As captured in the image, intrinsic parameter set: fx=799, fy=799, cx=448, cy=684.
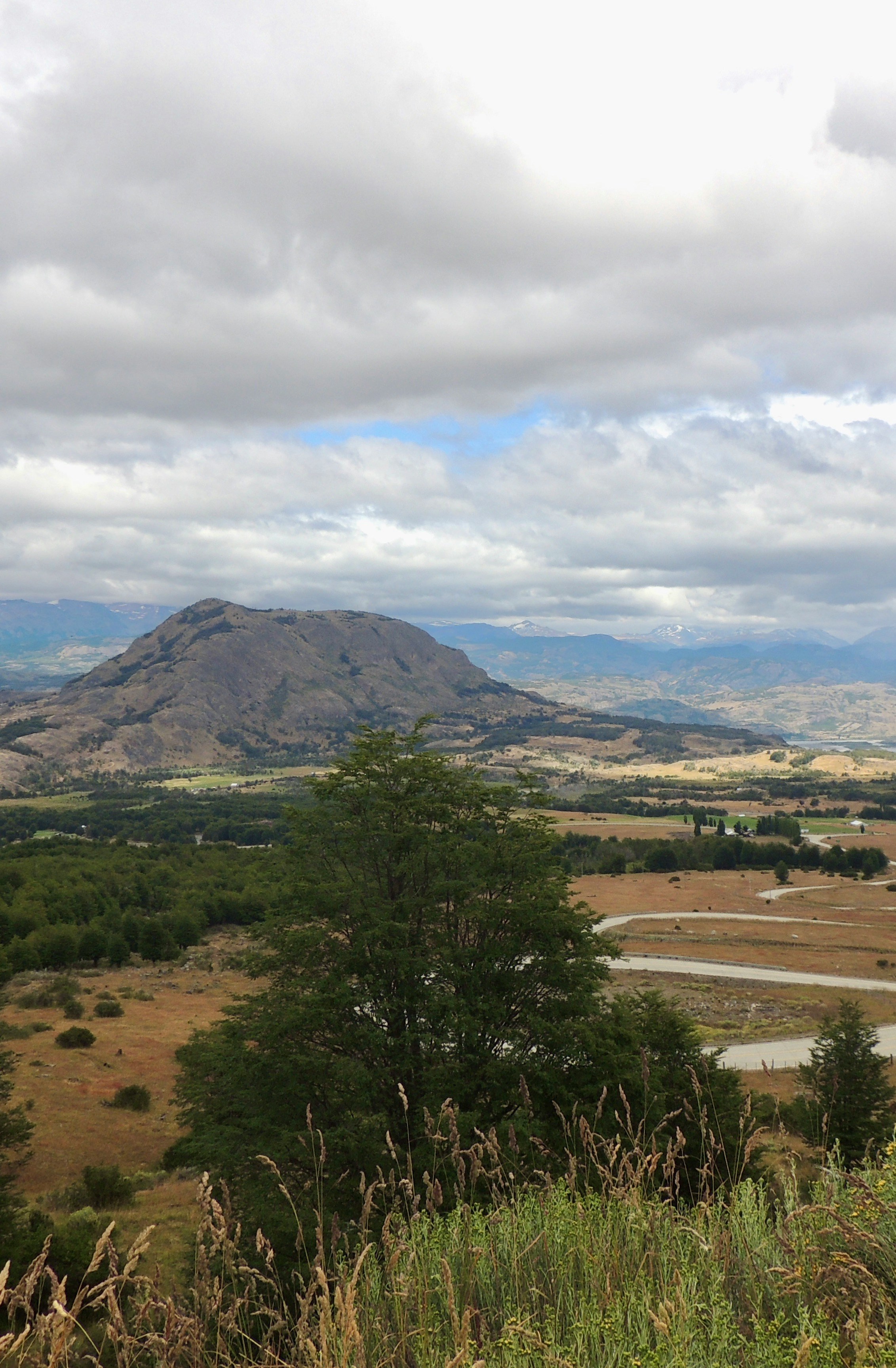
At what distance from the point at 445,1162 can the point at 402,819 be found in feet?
33.5

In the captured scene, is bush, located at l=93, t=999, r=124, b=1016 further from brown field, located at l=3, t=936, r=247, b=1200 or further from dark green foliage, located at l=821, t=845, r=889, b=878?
dark green foliage, located at l=821, t=845, r=889, b=878

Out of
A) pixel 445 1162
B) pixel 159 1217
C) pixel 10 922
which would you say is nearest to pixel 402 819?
pixel 445 1162

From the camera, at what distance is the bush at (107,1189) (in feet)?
96.2

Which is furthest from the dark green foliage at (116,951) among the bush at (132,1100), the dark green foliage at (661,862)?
the dark green foliage at (661,862)

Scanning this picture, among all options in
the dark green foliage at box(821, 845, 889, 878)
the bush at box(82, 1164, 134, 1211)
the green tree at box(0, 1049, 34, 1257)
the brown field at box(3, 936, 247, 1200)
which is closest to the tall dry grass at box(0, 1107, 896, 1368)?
the green tree at box(0, 1049, 34, 1257)

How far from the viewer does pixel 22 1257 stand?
18094 millimetres

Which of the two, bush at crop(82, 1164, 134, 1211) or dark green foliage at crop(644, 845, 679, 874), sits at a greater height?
bush at crop(82, 1164, 134, 1211)

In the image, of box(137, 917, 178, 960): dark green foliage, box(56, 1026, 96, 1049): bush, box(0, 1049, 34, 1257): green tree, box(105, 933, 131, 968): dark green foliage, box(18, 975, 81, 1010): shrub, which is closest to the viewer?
box(0, 1049, 34, 1257): green tree

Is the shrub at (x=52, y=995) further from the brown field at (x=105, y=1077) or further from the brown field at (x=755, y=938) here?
the brown field at (x=755, y=938)

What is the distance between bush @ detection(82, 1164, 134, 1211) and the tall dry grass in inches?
1049

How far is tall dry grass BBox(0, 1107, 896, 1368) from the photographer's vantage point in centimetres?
475

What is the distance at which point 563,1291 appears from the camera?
6.53 metres

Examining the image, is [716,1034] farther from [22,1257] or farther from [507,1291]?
[507,1291]

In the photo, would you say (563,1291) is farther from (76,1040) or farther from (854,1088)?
(76,1040)
